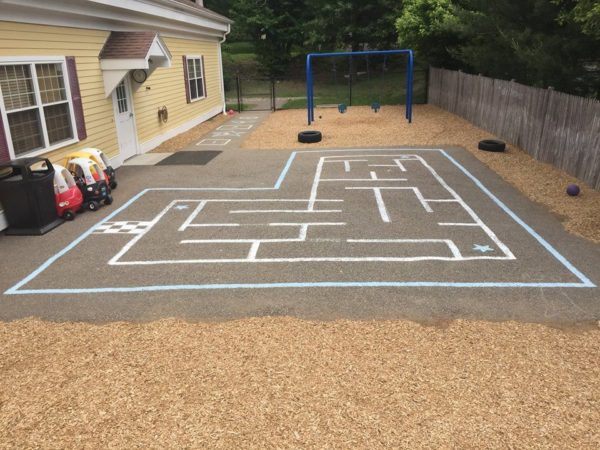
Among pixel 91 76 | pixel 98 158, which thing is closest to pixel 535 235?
pixel 98 158

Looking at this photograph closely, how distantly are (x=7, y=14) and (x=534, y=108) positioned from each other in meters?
12.0

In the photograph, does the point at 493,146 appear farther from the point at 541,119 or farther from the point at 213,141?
the point at 213,141

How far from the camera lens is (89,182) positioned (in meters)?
9.23

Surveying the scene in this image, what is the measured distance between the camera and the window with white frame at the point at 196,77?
19.0m

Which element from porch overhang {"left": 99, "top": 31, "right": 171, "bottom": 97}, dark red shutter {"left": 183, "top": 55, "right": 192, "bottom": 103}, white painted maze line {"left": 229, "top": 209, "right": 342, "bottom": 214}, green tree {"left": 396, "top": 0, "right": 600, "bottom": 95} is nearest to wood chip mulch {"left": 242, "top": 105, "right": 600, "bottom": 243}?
→ green tree {"left": 396, "top": 0, "right": 600, "bottom": 95}

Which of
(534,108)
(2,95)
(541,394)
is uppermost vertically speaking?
(2,95)

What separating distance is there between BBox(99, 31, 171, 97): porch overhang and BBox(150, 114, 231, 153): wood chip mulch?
311cm

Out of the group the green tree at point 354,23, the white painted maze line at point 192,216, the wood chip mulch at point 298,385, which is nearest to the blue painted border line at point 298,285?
the wood chip mulch at point 298,385

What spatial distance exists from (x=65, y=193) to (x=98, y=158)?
5.24 ft

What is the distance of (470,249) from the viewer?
23.3 feet

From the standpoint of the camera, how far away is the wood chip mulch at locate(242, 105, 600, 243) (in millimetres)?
8906

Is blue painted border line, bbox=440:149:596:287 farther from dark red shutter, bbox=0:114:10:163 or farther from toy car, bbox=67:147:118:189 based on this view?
dark red shutter, bbox=0:114:10:163

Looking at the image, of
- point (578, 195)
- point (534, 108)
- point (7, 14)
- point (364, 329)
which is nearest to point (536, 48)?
point (534, 108)

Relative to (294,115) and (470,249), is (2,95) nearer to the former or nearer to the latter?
(470,249)
